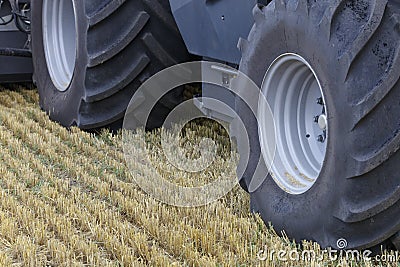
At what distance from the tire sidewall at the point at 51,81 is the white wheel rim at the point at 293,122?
1.47 meters

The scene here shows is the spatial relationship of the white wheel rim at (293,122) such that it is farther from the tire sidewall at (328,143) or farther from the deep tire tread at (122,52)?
the deep tire tread at (122,52)

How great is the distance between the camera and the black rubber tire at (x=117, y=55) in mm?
4133

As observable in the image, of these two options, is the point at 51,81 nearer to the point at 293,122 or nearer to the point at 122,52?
the point at 122,52

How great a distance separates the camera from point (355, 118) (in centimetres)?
249

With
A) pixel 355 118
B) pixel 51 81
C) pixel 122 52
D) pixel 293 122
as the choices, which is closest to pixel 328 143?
pixel 355 118

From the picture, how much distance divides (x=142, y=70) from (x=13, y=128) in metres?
0.82

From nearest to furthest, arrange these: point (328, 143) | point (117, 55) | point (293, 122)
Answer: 1. point (328, 143)
2. point (293, 122)
3. point (117, 55)

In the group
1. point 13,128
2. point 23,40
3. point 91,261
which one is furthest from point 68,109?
point 91,261

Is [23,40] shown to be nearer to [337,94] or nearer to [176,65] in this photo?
[176,65]

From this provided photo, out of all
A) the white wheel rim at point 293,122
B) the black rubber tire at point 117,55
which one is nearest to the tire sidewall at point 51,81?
the black rubber tire at point 117,55

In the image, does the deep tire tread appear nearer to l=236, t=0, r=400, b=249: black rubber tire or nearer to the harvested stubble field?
the harvested stubble field

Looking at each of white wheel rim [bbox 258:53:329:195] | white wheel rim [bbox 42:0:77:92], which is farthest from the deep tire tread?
white wheel rim [bbox 258:53:329:195]

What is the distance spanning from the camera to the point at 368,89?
2484 millimetres

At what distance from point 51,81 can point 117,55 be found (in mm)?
709
